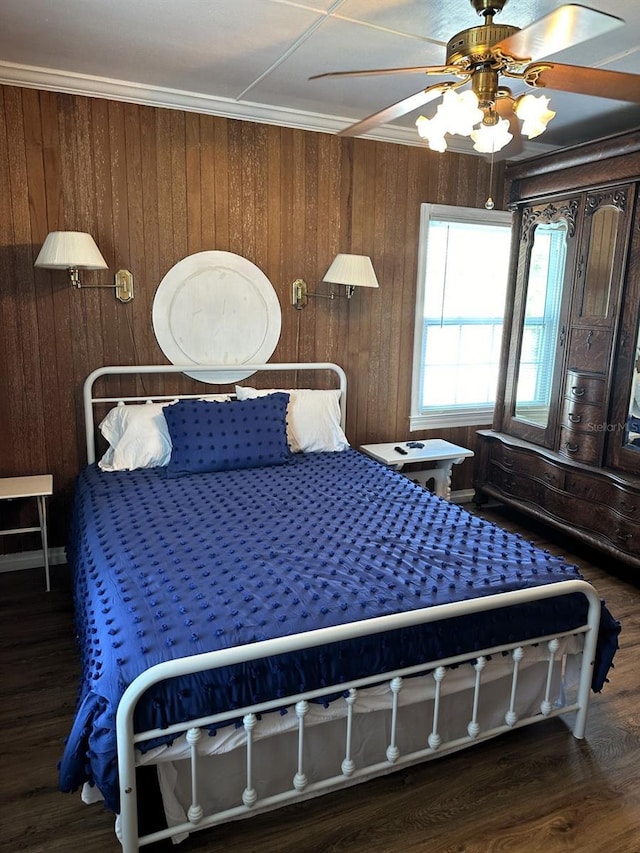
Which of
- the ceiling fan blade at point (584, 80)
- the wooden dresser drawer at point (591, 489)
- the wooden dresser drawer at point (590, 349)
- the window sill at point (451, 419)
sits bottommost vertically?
the wooden dresser drawer at point (591, 489)

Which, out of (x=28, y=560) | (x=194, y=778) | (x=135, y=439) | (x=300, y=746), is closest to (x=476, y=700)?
(x=300, y=746)

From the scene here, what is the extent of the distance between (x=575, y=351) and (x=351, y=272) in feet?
4.39

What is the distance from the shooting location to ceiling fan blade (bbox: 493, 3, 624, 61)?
4.74ft

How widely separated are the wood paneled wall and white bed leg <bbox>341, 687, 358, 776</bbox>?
7.28 feet

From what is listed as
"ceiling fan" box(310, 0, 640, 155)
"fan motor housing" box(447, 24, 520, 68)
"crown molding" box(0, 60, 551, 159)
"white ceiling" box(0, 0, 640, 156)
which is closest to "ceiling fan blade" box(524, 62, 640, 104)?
"ceiling fan" box(310, 0, 640, 155)

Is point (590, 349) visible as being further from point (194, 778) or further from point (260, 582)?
point (194, 778)

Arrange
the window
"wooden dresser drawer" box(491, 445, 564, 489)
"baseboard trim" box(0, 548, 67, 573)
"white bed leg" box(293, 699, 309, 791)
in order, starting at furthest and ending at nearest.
Result: the window < "wooden dresser drawer" box(491, 445, 564, 489) < "baseboard trim" box(0, 548, 67, 573) < "white bed leg" box(293, 699, 309, 791)

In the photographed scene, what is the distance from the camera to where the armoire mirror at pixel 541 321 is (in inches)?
148

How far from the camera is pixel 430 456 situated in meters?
3.87

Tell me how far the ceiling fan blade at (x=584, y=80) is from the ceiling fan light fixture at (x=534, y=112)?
5 cm

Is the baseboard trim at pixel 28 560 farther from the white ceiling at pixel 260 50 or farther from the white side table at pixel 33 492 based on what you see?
the white ceiling at pixel 260 50

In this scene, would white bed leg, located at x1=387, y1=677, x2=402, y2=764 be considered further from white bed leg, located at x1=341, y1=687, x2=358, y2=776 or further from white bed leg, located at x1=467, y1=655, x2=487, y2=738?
white bed leg, located at x1=467, y1=655, x2=487, y2=738

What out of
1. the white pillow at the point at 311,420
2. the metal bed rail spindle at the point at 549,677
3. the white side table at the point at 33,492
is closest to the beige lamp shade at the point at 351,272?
the white pillow at the point at 311,420

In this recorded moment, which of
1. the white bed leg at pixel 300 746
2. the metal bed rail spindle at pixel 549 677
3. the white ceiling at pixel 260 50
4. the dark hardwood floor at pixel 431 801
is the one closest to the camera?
the white bed leg at pixel 300 746
